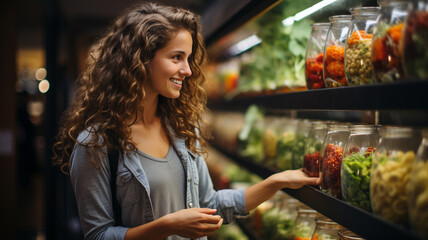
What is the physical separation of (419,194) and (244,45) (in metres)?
2.52

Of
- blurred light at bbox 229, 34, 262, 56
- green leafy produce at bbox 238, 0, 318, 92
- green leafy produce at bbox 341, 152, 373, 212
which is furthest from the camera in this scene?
blurred light at bbox 229, 34, 262, 56

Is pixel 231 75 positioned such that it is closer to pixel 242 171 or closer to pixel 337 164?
pixel 242 171

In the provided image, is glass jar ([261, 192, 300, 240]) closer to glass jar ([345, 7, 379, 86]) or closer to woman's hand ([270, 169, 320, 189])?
woman's hand ([270, 169, 320, 189])

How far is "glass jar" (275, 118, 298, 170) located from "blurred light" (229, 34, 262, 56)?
30.9 inches

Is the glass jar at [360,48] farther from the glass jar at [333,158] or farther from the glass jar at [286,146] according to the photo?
the glass jar at [286,146]

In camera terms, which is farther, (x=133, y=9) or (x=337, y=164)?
(x=133, y=9)

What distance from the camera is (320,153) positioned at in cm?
148

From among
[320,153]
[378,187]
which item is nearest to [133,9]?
[320,153]

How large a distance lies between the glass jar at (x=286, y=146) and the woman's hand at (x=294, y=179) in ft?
0.87

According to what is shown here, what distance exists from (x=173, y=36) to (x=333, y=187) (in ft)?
2.83

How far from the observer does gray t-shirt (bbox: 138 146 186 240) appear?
1568mm

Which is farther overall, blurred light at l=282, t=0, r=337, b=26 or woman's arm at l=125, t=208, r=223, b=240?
blurred light at l=282, t=0, r=337, b=26

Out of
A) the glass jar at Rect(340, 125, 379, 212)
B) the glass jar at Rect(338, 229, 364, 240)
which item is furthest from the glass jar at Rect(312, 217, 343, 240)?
the glass jar at Rect(340, 125, 379, 212)

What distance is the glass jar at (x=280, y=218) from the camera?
6.76 feet
